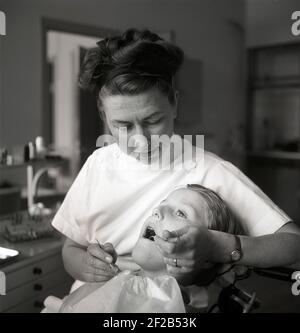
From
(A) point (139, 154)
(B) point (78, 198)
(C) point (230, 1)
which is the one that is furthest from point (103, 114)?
(C) point (230, 1)

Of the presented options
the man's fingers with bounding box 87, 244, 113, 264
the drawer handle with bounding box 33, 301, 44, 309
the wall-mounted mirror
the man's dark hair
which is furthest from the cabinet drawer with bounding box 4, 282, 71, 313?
the man's dark hair

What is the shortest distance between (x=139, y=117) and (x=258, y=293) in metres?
0.50

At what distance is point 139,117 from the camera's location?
886 millimetres

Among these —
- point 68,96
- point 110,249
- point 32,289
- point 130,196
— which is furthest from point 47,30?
point 32,289

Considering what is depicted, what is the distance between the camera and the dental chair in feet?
2.90

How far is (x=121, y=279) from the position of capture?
89cm

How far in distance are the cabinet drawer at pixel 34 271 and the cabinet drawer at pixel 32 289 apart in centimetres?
1

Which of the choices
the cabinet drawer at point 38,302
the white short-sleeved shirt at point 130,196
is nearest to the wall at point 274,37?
the white short-sleeved shirt at point 130,196

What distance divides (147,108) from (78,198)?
1.09ft

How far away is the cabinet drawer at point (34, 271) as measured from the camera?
3.85 ft

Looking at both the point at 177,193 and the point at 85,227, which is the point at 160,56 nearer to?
the point at 177,193

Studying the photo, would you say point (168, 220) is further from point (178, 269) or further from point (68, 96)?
point (68, 96)

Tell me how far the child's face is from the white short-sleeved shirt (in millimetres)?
100

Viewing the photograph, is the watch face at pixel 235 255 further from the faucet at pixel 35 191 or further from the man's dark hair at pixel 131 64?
the faucet at pixel 35 191
